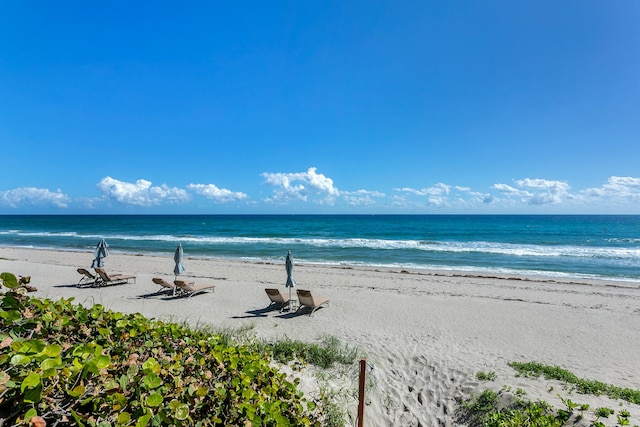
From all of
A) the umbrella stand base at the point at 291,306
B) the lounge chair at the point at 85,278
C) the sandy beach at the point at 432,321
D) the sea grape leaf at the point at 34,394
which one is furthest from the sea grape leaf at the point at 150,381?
the lounge chair at the point at 85,278

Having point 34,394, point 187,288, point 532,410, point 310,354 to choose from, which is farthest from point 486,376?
point 187,288

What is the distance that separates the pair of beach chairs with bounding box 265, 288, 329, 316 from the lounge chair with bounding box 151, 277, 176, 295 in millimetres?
3855

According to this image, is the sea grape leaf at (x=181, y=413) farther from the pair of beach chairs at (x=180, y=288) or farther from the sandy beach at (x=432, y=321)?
the pair of beach chairs at (x=180, y=288)

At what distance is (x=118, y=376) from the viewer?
197cm

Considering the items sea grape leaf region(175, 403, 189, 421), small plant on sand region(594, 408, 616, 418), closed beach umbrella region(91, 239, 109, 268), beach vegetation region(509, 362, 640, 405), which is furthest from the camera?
closed beach umbrella region(91, 239, 109, 268)

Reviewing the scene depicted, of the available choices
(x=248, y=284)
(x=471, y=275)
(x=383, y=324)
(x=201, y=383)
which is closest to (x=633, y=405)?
(x=383, y=324)

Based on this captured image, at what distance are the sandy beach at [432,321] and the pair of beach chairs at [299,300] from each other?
36 cm

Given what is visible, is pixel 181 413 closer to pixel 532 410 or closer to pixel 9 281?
pixel 9 281

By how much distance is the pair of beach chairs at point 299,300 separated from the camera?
1020cm


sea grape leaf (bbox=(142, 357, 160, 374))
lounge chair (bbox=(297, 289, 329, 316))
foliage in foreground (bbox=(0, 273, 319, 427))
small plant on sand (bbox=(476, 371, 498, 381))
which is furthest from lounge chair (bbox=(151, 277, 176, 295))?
sea grape leaf (bbox=(142, 357, 160, 374))

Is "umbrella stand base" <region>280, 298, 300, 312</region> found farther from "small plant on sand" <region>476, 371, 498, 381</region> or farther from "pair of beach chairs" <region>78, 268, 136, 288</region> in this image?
"pair of beach chairs" <region>78, 268, 136, 288</region>

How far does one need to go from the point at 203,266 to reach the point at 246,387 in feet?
64.1

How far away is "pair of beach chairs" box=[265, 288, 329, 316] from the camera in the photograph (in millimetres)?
10195

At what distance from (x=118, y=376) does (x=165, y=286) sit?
11.4 meters
